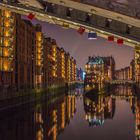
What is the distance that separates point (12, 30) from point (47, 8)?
6534cm

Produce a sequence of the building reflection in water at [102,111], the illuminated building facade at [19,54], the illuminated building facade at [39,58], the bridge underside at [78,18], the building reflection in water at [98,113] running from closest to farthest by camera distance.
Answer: the bridge underside at [78,18] → the building reflection in water at [102,111] → the building reflection in water at [98,113] → the illuminated building facade at [19,54] → the illuminated building facade at [39,58]

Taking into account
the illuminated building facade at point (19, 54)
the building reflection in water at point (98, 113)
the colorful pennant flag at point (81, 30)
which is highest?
the illuminated building facade at point (19, 54)

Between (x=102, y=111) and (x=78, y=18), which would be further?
(x=102, y=111)

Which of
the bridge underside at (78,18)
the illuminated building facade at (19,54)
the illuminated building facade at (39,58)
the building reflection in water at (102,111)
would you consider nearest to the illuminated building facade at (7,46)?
the illuminated building facade at (19,54)

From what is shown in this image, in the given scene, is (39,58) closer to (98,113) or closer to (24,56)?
(24,56)

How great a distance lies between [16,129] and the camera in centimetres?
3694

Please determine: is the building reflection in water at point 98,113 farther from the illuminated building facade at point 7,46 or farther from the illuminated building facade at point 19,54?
the illuminated building facade at point 7,46

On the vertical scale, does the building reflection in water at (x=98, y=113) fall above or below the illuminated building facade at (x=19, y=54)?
below

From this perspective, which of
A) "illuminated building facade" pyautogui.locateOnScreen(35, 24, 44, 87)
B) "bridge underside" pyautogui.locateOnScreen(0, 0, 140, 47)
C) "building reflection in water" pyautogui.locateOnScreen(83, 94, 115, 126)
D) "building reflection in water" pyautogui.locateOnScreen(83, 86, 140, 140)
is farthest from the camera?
"illuminated building facade" pyautogui.locateOnScreen(35, 24, 44, 87)

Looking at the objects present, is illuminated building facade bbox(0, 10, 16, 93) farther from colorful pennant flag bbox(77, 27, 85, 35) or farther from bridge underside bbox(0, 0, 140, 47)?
bridge underside bbox(0, 0, 140, 47)

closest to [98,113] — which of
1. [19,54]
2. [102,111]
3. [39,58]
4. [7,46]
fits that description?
[102,111]

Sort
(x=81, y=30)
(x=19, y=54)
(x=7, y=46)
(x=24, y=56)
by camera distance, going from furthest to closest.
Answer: (x=24, y=56)
(x=19, y=54)
(x=7, y=46)
(x=81, y=30)

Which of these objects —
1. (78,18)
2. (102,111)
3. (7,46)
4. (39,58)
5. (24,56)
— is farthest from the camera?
(39,58)

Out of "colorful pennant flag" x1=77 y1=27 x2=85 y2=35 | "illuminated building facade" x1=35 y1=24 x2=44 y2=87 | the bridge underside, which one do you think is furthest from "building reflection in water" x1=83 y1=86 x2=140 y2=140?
"illuminated building facade" x1=35 y1=24 x2=44 y2=87
